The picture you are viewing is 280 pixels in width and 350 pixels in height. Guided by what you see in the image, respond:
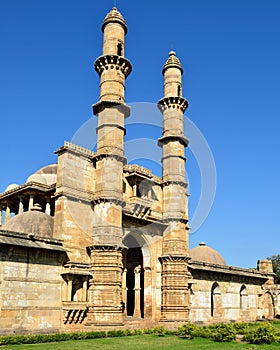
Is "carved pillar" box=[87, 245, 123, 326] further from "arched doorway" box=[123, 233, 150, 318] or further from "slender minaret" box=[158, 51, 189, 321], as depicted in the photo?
"slender minaret" box=[158, 51, 189, 321]

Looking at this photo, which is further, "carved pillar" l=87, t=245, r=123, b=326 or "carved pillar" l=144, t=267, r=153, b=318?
"carved pillar" l=144, t=267, r=153, b=318

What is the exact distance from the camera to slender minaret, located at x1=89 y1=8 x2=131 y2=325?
2300 centimetres

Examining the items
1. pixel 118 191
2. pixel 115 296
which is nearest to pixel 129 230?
pixel 118 191

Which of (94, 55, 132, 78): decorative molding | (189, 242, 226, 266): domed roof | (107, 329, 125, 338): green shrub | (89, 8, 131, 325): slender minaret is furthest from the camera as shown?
(189, 242, 226, 266): domed roof

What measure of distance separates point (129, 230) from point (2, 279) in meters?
9.74

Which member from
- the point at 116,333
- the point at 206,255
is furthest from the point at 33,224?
the point at 206,255

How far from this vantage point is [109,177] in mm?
25078

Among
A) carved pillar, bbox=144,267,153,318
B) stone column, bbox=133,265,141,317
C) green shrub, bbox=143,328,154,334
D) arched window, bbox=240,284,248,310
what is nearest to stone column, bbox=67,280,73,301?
green shrub, bbox=143,328,154,334

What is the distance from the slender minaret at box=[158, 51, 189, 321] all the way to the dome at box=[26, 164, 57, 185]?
26.4ft

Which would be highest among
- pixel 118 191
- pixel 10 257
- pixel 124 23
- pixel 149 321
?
pixel 124 23

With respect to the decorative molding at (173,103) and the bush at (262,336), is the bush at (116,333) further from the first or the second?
the decorative molding at (173,103)

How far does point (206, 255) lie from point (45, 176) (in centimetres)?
1702

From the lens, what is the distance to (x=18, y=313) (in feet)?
65.8

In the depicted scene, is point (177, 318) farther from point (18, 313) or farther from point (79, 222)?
point (18, 313)
